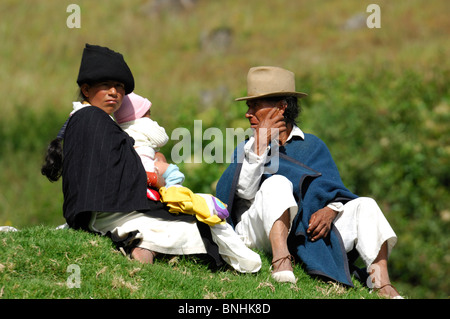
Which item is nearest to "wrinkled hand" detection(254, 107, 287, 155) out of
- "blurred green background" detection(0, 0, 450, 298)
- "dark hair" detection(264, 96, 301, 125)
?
"dark hair" detection(264, 96, 301, 125)

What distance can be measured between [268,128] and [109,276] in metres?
1.68

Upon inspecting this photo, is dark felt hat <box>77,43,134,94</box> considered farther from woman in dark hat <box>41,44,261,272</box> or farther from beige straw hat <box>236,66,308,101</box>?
beige straw hat <box>236,66,308,101</box>

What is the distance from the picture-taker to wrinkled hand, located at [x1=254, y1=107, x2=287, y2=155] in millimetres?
4355

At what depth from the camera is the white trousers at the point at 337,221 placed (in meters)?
4.23

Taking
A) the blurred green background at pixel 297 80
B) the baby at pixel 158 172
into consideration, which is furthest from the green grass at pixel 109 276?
the blurred green background at pixel 297 80

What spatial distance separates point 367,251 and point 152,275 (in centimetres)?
171

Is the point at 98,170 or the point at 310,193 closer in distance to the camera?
the point at 98,170

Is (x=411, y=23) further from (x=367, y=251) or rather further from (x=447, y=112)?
(x=367, y=251)

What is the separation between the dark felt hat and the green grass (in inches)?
45.2

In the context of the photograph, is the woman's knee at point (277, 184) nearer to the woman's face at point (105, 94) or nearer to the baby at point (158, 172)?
the baby at point (158, 172)

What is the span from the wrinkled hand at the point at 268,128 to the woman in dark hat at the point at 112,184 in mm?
754

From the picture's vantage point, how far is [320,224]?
4398 millimetres

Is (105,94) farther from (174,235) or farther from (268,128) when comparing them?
(268,128)

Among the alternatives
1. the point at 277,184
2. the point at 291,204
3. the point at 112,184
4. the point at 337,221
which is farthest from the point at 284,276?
the point at 112,184
